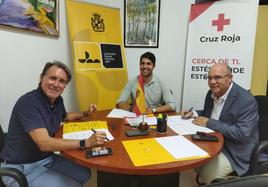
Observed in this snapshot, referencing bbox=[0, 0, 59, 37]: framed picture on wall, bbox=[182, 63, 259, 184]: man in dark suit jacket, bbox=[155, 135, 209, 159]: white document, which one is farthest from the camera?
bbox=[0, 0, 59, 37]: framed picture on wall

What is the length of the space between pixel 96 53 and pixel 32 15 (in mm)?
834

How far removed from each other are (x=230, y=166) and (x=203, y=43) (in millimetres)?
1608

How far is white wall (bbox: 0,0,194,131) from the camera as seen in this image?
6.70 ft

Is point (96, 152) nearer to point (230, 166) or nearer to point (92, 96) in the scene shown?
point (230, 166)

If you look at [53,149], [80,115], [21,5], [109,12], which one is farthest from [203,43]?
[53,149]

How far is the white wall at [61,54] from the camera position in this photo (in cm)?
204

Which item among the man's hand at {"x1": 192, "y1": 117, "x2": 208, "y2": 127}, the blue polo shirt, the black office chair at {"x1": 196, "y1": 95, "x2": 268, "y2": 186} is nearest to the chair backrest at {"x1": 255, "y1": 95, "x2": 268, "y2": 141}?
the black office chair at {"x1": 196, "y1": 95, "x2": 268, "y2": 186}

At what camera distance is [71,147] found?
1.26 metres

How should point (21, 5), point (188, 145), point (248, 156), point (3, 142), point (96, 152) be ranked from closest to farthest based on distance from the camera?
point (96, 152) → point (188, 145) → point (3, 142) → point (248, 156) → point (21, 5)

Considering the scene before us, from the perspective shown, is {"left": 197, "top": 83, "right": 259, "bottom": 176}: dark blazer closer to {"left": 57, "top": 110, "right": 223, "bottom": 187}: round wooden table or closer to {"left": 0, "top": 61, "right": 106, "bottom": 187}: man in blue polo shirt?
{"left": 57, "top": 110, "right": 223, "bottom": 187}: round wooden table

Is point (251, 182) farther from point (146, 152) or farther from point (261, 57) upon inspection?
point (261, 57)

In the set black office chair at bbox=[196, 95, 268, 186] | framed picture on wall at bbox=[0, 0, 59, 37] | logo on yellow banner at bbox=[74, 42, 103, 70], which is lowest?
black office chair at bbox=[196, 95, 268, 186]

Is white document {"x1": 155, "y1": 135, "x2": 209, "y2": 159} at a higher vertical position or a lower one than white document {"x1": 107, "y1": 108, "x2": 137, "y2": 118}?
lower

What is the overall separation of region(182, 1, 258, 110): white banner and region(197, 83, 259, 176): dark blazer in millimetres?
1054
